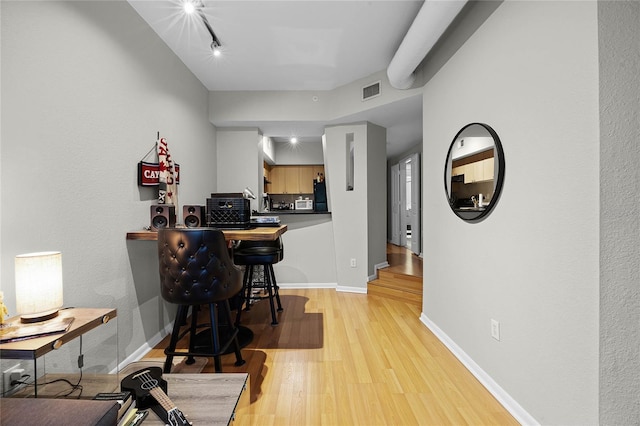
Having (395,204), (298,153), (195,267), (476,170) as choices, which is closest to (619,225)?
(476,170)

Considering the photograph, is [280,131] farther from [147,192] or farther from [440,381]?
[440,381]

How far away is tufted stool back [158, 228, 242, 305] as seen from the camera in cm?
170

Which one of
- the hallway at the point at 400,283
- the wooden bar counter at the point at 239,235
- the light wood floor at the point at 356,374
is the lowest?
the light wood floor at the point at 356,374

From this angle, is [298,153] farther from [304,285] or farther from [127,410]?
[127,410]

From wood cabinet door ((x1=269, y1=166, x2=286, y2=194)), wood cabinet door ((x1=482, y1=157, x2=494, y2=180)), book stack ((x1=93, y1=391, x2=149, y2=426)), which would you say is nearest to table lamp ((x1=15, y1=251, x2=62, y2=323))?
book stack ((x1=93, y1=391, x2=149, y2=426))

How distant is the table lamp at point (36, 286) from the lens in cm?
109

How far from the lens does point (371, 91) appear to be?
3.34 meters

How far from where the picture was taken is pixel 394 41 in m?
2.67

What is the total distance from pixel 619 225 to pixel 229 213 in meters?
2.27

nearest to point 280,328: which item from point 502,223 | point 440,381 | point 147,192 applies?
point 440,381

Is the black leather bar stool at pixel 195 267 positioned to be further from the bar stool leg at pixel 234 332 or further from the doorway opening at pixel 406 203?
the doorway opening at pixel 406 203

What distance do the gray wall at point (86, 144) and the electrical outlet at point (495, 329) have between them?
264 centimetres

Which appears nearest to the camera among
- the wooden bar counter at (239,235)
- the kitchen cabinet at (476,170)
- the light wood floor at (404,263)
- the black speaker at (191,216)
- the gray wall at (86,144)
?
the gray wall at (86,144)

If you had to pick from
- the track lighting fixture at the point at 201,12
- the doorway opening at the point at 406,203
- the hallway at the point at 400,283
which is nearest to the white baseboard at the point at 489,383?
the hallway at the point at 400,283
